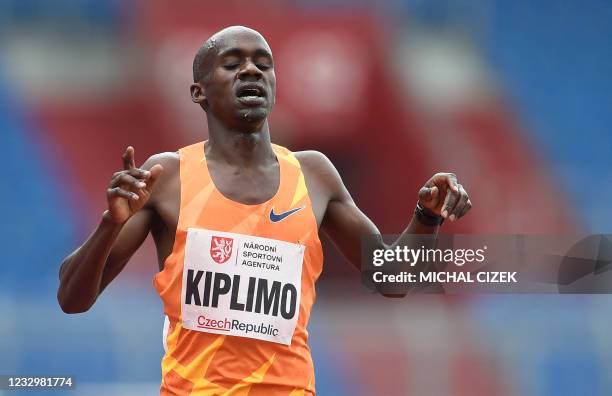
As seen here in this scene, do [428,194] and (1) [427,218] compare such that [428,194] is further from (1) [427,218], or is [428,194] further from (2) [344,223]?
(2) [344,223]

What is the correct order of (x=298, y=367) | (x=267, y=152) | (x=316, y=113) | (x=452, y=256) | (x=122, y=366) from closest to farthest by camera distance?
(x=298, y=367)
(x=267, y=152)
(x=452, y=256)
(x=122, y=366)
(x=316, y=113)

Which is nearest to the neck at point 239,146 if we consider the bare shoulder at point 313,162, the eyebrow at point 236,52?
the bare shoulder at point 313,162

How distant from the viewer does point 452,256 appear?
4113 mm

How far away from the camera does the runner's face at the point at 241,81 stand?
296 cm

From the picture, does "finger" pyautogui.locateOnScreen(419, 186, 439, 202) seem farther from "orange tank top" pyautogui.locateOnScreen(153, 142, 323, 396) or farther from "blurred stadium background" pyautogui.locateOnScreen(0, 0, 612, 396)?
"blurred stadium background" pyautogui.locateOnScreen(0, 0, 612, 396)

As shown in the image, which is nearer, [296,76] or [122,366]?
[122,366]

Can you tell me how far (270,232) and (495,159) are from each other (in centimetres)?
414

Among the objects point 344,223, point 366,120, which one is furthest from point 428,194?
point 366,120

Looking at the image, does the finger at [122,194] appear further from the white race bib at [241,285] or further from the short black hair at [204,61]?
the short black hair at [204,61]

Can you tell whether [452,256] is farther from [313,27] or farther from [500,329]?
[313,27]

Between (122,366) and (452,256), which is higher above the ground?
(452,256)

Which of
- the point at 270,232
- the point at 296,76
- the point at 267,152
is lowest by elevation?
the point at 270,232

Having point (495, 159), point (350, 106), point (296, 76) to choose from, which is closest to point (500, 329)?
point (495, 159)

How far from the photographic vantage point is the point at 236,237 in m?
2.83
